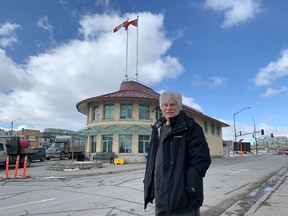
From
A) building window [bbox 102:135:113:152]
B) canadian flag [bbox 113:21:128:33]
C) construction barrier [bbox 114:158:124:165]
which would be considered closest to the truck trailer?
building window [bbox 102:135:113:152]

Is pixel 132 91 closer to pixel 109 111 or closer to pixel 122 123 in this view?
pixel 109 111

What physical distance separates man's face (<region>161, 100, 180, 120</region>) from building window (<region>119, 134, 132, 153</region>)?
30.9m

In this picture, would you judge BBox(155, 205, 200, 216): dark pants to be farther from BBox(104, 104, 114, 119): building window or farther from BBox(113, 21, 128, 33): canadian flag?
BBox(113, 21, 128, 33): canadian flag

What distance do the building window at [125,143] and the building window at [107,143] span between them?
3.83 ft

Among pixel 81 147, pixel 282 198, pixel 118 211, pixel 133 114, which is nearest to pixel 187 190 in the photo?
pixel 118 211

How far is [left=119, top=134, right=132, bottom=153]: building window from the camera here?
112 feet

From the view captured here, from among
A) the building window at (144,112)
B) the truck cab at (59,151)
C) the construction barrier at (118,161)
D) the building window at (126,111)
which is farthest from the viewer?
the truck cab at (59,151)

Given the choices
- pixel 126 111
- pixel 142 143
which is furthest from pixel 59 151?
pixel 142 143

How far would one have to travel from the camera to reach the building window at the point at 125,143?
34.1 metres

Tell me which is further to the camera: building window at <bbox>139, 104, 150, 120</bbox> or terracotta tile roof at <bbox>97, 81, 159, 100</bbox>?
→ building window at <bbox>139, 104, 150, 120</bbox>

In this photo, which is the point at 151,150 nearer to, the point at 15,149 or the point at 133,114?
the point at 15,149

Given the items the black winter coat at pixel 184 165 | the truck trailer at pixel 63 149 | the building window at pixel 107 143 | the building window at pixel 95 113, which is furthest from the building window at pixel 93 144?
the black winter coat at pixel 184 165

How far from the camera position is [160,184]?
3277mm

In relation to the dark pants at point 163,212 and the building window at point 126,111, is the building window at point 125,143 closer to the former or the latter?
the building window at point 126,111
